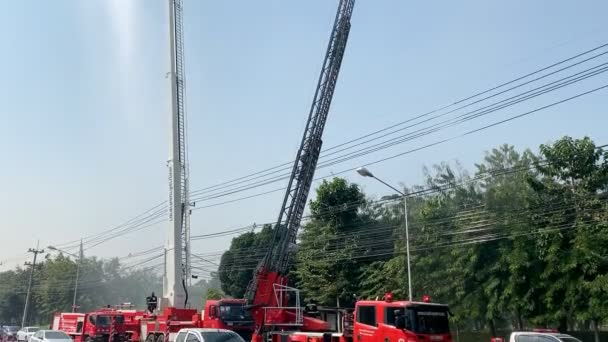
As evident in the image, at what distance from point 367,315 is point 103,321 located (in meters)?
21.1

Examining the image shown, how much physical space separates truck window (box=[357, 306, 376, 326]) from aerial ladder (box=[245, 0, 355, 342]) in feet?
20.0

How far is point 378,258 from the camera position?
4088 centimetres

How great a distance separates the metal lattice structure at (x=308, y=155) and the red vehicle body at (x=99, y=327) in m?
10.9

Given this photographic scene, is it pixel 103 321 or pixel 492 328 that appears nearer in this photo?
pixel 492 328

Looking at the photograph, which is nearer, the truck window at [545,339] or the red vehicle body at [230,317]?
the truck window at [545,339]

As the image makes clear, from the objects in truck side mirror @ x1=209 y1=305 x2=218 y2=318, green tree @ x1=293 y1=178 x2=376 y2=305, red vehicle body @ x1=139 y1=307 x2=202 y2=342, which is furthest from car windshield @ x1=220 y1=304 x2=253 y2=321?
green tree @ x1=293 y1=178 x2=376 y2=305

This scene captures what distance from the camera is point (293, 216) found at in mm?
28375

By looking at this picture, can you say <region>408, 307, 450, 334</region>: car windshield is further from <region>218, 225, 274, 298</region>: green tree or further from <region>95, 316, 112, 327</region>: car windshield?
<region>218, 225, 274, 298</region>: green tree

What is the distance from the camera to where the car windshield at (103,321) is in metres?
33.9

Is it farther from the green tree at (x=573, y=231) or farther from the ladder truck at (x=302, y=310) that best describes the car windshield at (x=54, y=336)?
the green tree at (x=573, y=231)

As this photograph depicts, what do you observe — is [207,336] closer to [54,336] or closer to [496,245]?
[54,336]

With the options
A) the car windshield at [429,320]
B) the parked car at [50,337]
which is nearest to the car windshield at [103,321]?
the parked car at [50,337]

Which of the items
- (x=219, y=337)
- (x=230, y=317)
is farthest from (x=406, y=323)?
(x=230, y=317)

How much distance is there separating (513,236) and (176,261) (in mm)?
17347
